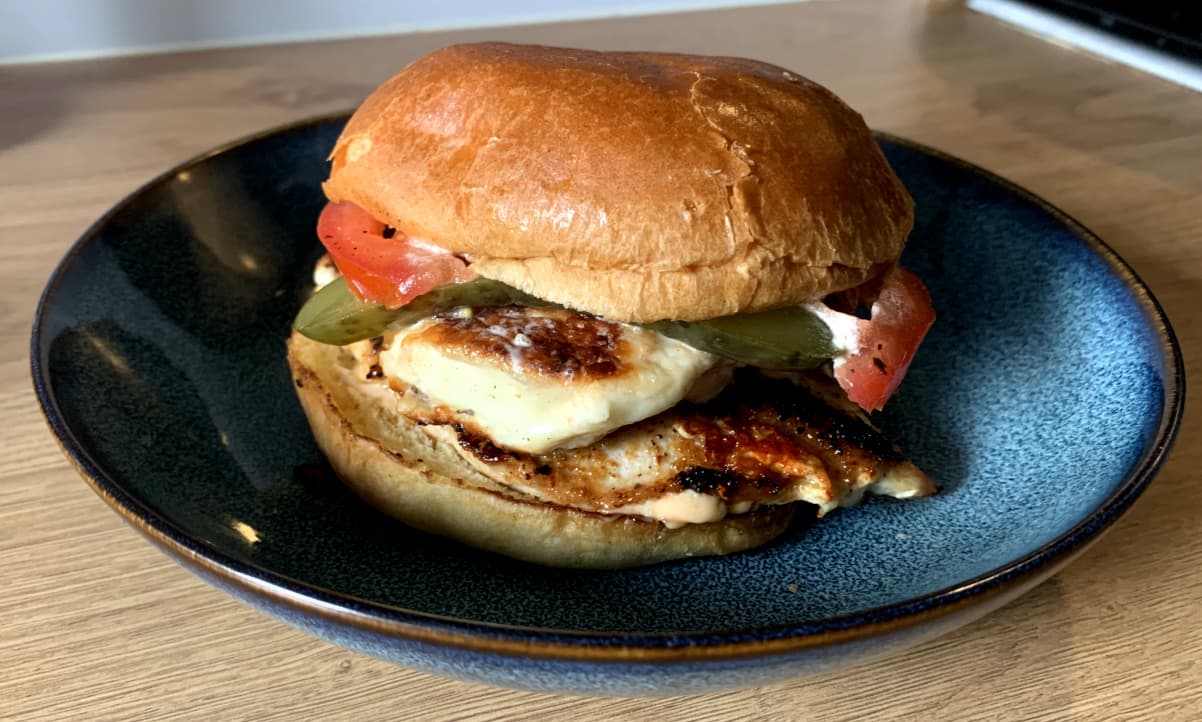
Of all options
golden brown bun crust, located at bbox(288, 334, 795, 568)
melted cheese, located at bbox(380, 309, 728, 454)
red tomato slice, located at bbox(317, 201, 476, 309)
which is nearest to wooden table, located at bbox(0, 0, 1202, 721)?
golden brown bun crust, located at bbox(288, 334, 795, 568)

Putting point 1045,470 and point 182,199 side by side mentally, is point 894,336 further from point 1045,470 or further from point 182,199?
point 182,199

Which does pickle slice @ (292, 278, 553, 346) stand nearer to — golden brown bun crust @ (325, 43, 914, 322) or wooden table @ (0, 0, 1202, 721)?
golden brown bun crust @ (325, 43, 914, 322)

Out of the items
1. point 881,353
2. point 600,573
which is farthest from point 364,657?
point 881,353

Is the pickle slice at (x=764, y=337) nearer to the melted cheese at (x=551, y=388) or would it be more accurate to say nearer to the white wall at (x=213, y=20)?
the melted cheese at (x=551, y=388)

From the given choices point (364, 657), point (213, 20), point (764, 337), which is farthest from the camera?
point (213, 20)

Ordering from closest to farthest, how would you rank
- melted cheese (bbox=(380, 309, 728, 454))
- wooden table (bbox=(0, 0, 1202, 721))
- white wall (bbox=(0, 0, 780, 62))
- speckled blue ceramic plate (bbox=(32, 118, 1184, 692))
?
speckled blue ceramic plate (bbox=(32, 118, 1184, 692)) < wooden table (bbox=(0, 0, 1202, 721)) < melted cheese (bbox=(380, 309, 728, 454)) < white wall (bbox=(0, 0, 780, 62))

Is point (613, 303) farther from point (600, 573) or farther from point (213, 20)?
point (213, 20)

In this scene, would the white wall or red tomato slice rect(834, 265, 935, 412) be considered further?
the white wall

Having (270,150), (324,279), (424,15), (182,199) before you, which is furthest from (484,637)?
(424,15)
